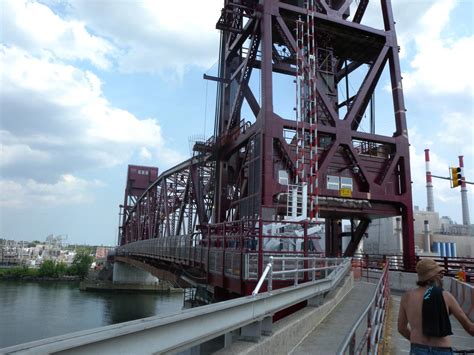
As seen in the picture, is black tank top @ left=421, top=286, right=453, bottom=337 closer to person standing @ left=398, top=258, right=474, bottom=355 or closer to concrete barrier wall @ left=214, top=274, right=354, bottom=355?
person standing @ left=398, top=258, right=474, bottom=355

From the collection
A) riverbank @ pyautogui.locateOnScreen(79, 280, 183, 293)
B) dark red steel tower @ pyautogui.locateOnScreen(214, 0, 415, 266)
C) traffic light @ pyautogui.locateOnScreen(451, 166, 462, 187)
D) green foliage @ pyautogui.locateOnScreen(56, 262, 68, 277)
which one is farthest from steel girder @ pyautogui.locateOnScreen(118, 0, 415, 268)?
A: green foliage @ pyautogui.locateOnScreen(56, 262, 68, 277)

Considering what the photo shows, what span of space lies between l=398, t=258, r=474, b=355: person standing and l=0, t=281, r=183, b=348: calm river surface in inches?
1369

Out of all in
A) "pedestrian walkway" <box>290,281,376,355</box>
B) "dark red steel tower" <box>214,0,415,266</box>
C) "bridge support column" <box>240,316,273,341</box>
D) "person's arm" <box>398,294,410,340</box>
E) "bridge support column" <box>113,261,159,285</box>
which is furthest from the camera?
"bridge support column" <box>113,261,159,285</box>

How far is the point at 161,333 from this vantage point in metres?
3.89

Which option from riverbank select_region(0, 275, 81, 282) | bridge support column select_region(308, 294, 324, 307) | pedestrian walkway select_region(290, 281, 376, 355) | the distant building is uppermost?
the distant building

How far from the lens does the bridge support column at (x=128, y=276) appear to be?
83.7 meters

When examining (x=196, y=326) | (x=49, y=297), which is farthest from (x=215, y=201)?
(x=49, y=297)

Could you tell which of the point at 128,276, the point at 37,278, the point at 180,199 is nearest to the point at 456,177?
the point at 180,199

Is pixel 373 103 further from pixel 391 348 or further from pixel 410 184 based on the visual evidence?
pixel 391 348

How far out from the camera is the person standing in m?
4.03

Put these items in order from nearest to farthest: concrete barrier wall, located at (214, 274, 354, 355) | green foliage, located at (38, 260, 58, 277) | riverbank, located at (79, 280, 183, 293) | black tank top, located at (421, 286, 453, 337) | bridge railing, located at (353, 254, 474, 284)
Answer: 1. black tank top, located at (421, 286, 453, 337)
2. concrete barrier wall, located at (214, 274, 354, 355)
3. bridge railing, located at (353, 254, 474, 284)
4. riverbank, located at (79, 280, 183, 293)
5. green foliage, located at (38, 260, 58, 277)

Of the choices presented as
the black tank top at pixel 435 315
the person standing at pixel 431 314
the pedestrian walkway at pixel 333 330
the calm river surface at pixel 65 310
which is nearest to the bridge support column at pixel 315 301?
the pedestrian walkway at pixel 333 330

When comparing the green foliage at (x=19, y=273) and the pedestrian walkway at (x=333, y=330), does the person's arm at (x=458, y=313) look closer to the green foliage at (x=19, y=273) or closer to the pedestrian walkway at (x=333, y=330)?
the pedestrian walkway at (x=333, y=330)

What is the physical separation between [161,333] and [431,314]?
2663 mm
